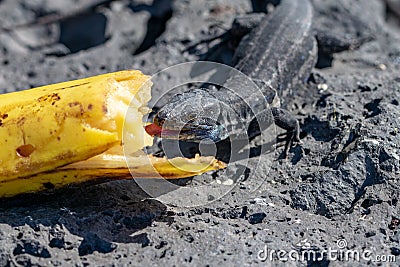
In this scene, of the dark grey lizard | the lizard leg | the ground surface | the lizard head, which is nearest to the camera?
the ground surface

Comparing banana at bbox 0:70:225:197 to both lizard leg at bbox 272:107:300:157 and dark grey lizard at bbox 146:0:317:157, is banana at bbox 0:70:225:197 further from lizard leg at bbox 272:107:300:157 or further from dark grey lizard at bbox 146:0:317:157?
lizard leg at bbox 272:107:300:157

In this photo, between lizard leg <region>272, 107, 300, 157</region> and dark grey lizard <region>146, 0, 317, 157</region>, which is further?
lizard leg <region>272, 107, 300, 157</region>

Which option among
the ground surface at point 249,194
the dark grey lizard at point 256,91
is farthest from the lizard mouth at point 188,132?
the ground surface at point 249,194

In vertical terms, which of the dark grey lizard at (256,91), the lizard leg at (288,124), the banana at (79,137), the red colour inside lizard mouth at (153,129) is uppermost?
the banana at (79,137)

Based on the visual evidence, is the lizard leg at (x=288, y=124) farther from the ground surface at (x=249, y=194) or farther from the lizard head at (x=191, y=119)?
the lizard head at (x=191, y=119)

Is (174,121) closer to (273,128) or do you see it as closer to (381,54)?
(273,128)

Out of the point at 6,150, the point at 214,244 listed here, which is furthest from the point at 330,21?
the point at 6,150

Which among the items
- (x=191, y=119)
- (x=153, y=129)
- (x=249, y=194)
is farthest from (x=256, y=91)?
(x=153, y=129)

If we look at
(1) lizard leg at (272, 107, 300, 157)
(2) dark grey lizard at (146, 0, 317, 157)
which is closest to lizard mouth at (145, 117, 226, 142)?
(2) dark grey lizard at (146, 0, 317, 157)
